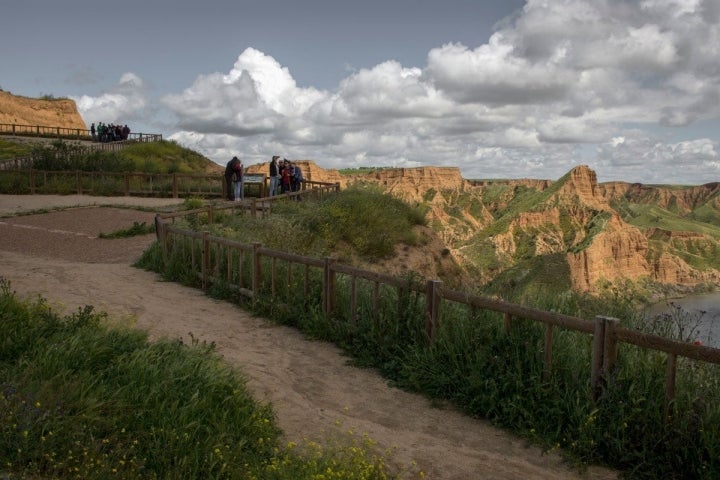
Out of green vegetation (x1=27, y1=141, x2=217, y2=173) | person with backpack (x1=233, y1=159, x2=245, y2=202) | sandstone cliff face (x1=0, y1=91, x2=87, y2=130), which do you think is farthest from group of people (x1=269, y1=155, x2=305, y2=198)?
sandstone cliff face (x1=0, y1=91, x2=87, y2=130)

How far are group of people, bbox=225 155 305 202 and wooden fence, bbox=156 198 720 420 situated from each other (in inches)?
421

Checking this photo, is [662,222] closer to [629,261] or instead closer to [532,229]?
[532,229]

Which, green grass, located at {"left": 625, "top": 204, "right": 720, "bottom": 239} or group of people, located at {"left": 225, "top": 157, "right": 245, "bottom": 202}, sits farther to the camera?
green grass, located at {"left": 625, "top": 204, "right": 720, "bottom": 239}

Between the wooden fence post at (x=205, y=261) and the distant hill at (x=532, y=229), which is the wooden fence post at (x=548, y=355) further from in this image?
the wooden fence post at (x=205, y=261)

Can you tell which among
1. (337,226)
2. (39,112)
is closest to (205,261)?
(337,226)

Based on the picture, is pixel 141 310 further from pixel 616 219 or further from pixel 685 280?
pixel 616 219

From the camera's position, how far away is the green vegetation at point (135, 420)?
3.93 m

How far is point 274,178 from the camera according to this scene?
2456 centimetres

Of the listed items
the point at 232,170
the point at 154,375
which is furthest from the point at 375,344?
the point at 232,170

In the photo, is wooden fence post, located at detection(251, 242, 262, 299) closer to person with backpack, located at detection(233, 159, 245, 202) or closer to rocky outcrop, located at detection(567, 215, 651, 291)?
person with backpack, located at detection(233, 159, 245, 202)

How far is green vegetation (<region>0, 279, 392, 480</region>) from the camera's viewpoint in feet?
12.9

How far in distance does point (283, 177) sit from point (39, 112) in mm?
54652

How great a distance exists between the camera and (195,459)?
13.8 feet

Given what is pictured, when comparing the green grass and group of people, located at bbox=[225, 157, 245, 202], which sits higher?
group of people, located at bbox=[225, 157, 245, 202]
